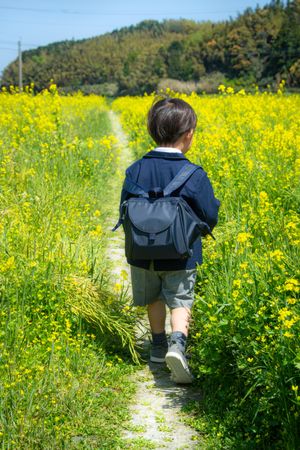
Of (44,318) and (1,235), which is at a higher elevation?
(1,235)

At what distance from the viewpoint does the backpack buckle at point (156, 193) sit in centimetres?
297

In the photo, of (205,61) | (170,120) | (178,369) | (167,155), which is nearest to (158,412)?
(178,369)

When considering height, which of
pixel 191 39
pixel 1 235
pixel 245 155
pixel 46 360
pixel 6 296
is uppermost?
pixel 191 39

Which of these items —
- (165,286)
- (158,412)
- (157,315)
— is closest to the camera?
(158,412)

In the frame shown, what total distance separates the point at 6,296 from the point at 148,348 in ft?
3.08

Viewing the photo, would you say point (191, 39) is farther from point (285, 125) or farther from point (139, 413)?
point (139, 413)

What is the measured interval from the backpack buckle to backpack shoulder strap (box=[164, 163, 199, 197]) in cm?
4

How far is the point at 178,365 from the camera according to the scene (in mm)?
2891

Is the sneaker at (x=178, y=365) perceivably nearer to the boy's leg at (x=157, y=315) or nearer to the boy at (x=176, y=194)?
the boy at (x=176, y=194)

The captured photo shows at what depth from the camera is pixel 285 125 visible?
351 inches

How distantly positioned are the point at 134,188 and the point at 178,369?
952 millimetres

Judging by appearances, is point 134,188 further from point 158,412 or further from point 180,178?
point 158,412

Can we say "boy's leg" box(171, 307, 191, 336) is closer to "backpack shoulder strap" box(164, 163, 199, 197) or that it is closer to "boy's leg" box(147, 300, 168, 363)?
"boy's leg" box(147, 300, 168, 363)

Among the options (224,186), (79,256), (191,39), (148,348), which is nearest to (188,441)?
(148,348)
